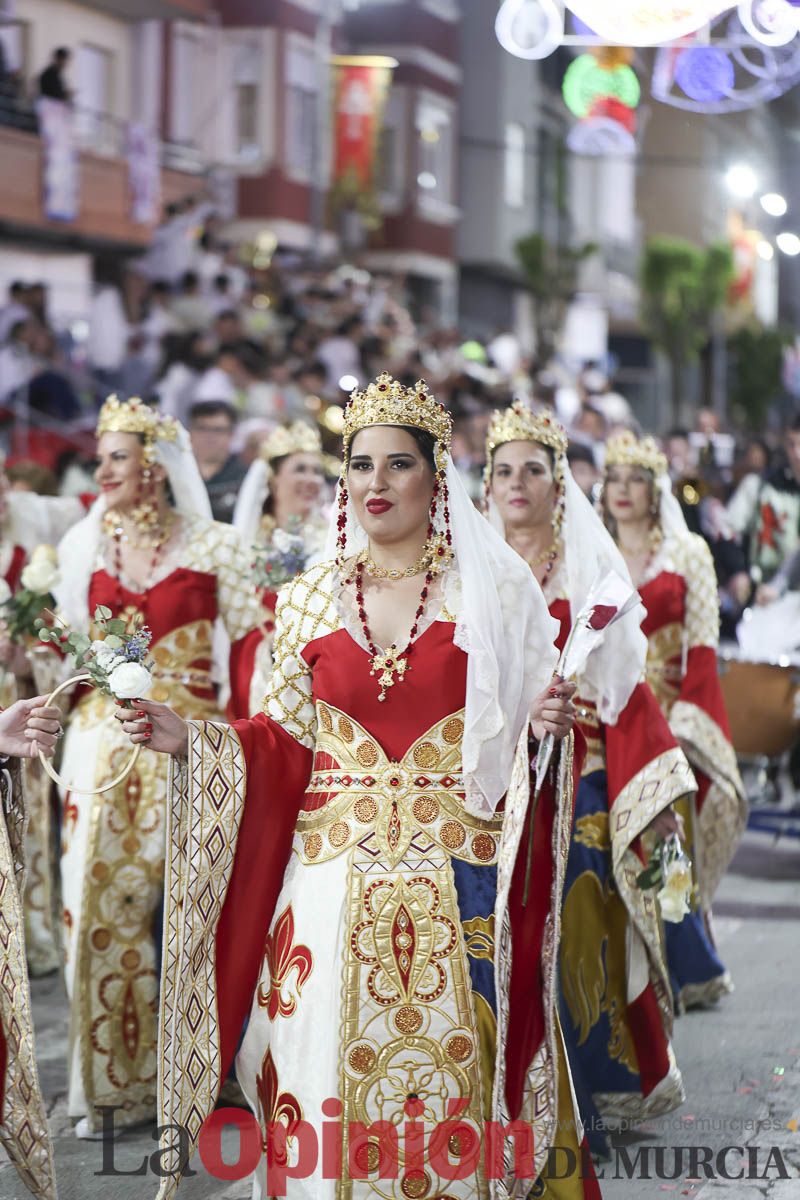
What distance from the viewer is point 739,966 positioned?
25.5ft

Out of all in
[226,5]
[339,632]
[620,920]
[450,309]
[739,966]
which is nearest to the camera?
[339,632]

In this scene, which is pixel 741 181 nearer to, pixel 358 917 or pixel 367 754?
pixel 367 754

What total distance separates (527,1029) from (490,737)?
0.69m

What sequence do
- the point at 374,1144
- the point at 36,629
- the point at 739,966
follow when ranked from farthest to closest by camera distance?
1. the point at 739,966
2. the point at 36,629
3. the point at 374,1144

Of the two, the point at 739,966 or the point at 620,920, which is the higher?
the point at 620,920

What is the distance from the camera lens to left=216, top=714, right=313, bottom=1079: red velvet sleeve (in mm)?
4527

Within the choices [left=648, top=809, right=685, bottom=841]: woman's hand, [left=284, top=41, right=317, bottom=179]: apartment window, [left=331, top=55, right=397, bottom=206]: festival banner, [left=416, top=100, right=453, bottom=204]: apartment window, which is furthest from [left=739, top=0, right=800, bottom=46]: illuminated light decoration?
[left=416, top=100, right=453, bottom=204]: apartment window

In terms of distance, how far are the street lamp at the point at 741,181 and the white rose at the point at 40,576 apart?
32770 mm

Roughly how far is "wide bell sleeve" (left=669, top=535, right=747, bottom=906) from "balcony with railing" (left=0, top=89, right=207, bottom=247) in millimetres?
12918

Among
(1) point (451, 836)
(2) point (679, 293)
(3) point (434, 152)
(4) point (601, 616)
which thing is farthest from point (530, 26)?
(2) point (679, 293)

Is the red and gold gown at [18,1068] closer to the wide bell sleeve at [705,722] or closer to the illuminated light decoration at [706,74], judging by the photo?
the wide bell sleeve at [705,722]

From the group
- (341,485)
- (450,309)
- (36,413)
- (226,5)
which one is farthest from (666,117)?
(341,485)

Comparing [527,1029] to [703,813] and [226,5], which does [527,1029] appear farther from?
[226,5]

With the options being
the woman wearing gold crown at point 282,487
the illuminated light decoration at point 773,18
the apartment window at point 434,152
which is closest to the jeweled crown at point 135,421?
the woman wearing gold crown at point 282,487
